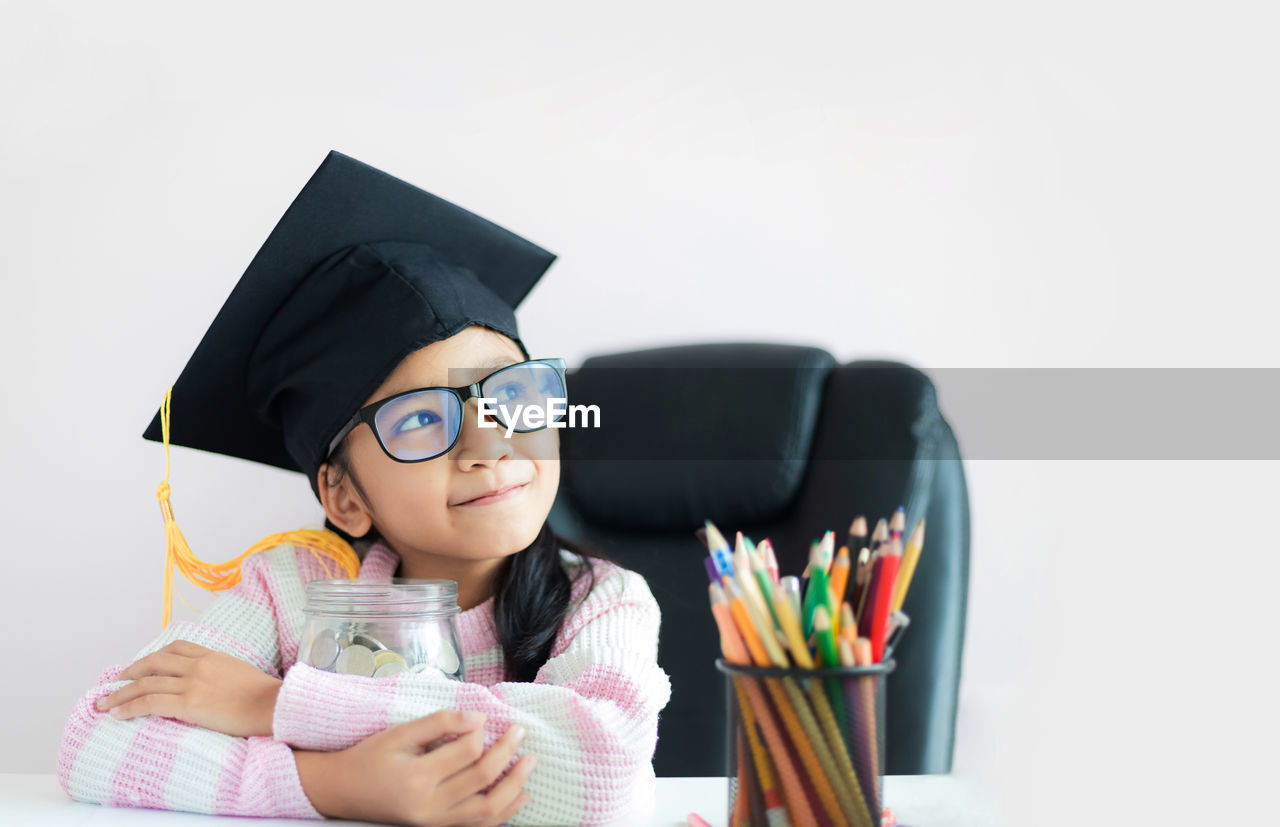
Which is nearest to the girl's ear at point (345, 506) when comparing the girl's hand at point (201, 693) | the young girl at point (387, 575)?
the young girl at point (387, 575)

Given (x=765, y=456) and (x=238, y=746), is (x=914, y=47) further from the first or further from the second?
(x=238, y=746)

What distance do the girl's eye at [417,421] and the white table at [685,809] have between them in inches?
14.6

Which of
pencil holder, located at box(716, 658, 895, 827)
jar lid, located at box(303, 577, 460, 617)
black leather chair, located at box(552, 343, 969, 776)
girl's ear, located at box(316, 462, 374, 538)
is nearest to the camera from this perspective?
pencil holder, located at box(716, 658, 895, 827)

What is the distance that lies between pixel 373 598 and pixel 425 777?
0.54 ft

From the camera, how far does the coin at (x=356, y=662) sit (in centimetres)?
86

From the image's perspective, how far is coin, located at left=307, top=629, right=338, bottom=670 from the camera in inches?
34.2

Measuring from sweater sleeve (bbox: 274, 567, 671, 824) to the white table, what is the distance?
0.14 ft

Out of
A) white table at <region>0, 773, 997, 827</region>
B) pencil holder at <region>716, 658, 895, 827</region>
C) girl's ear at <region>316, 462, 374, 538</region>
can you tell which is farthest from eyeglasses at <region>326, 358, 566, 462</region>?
pencil holder at <region>716, 658, 895, 827</region>

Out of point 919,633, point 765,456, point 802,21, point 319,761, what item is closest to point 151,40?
point 802,21

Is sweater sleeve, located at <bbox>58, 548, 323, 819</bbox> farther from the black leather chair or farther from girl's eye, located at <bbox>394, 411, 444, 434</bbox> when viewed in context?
the black leather chair

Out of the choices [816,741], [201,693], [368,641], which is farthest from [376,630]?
[816,741]

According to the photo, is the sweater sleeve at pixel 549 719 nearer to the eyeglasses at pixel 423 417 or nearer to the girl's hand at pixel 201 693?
the girl's hand at pixel 201 693

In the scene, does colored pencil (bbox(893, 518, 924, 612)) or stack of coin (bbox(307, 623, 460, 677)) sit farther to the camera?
stack of coin (bbox(307, 623, 460, 677))

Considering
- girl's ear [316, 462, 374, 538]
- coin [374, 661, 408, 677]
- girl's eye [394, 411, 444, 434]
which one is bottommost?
coin [374, 661, 408, 677]
